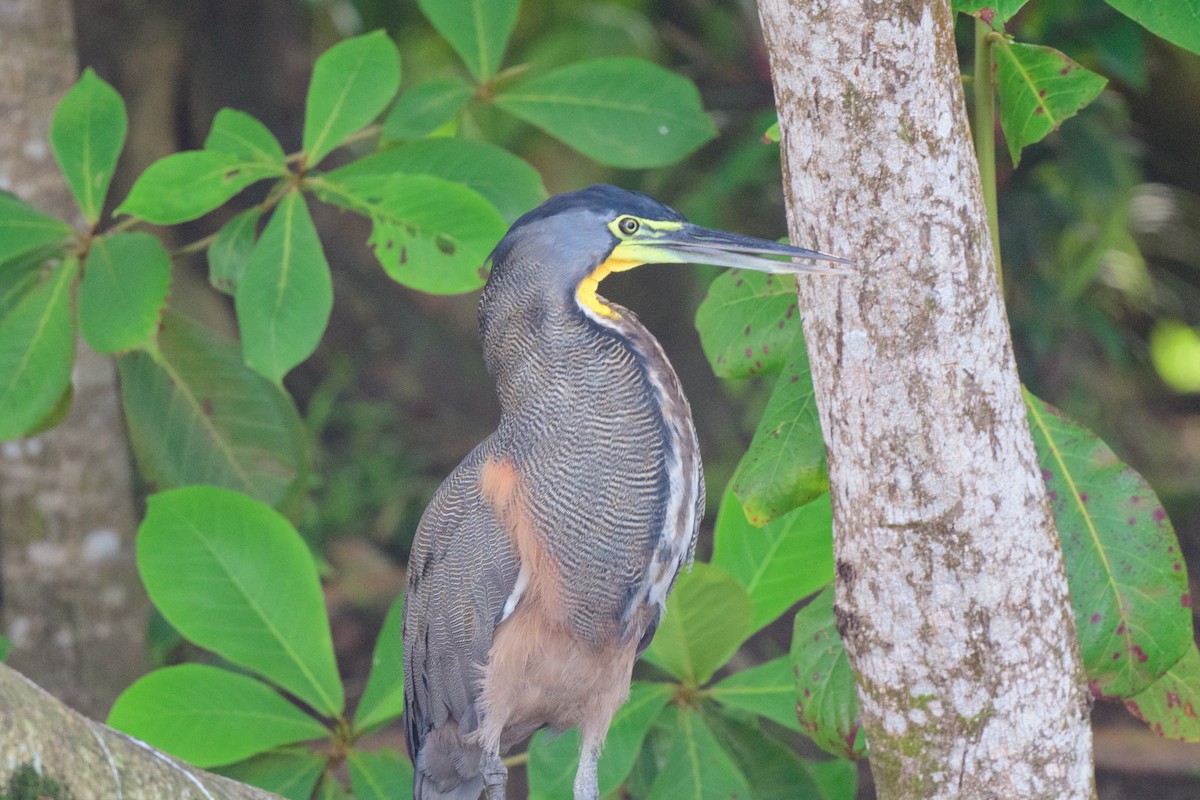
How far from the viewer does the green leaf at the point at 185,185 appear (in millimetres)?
2354

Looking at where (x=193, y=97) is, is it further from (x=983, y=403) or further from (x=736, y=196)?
(x=983, y=403)

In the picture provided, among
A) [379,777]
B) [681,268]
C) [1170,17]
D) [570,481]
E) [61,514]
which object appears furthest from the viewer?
[681,268]

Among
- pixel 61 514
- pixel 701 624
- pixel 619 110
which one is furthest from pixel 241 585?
pixel 619 110

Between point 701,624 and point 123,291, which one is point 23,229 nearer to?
point 123,291

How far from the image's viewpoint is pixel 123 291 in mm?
2422

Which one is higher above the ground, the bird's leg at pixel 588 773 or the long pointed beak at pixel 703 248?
the long pointed beak at pixel 703 248

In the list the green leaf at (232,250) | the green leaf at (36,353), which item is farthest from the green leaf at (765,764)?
the green leaf at (36,353)

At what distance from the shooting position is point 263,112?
4.15 m

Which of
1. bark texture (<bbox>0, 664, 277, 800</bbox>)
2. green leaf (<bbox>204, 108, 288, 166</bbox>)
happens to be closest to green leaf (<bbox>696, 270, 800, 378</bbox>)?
green leaf (<bbox>204, 108, 288, 166</bbox>)

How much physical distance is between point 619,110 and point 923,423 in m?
1.23

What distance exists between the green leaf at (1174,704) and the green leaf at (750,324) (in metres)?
0.82

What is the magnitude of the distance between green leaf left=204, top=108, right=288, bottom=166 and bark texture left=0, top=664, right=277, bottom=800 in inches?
48.4

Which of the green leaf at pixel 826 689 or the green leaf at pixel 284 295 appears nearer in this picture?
the green leaf at pixel 826 689

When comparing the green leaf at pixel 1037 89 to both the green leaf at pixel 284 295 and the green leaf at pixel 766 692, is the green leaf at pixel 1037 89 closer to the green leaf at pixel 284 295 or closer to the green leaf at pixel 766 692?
the green leaf at pixel 766 692
